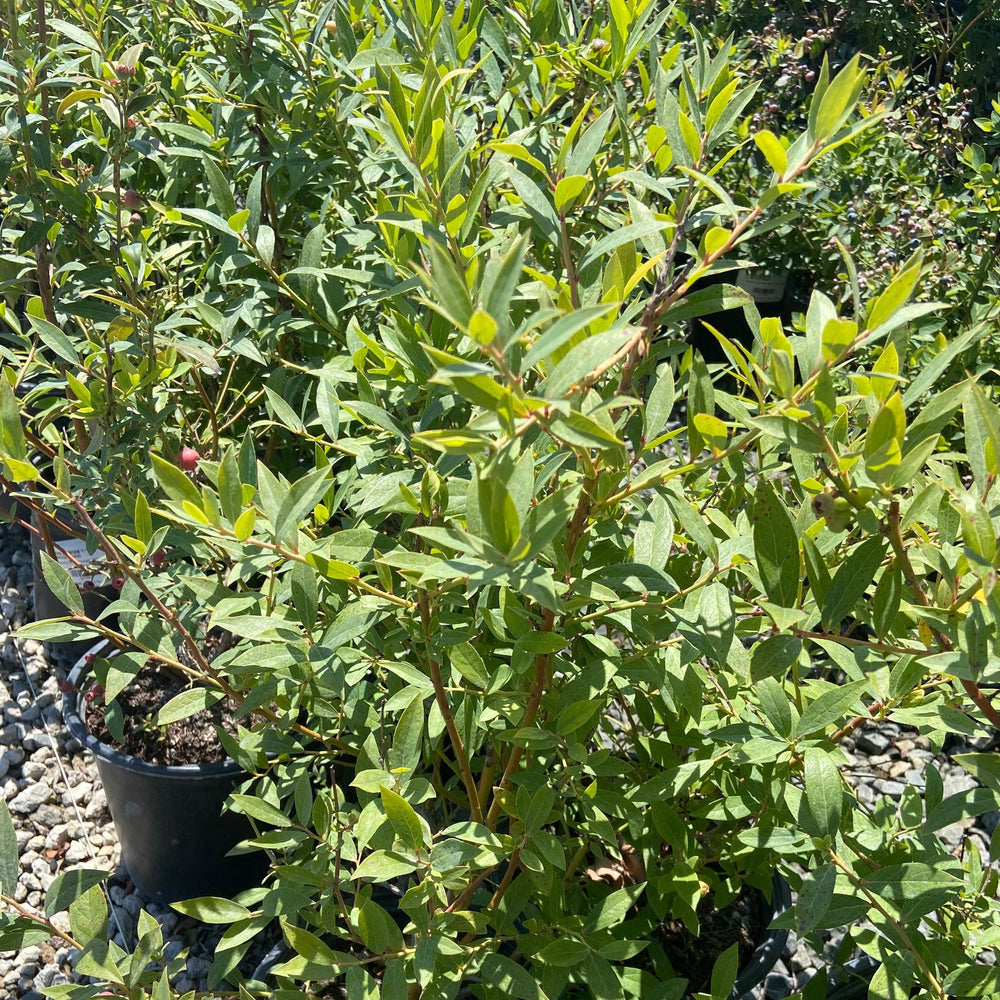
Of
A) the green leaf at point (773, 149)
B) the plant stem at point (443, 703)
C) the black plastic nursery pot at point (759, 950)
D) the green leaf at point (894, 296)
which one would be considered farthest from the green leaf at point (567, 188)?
the black plastic nursery pot at point (759, 950)

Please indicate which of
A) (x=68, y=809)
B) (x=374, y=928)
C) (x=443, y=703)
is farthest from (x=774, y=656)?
(x=68, y=809)

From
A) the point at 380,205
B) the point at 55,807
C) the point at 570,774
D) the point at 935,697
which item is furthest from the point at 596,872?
the point at 55,807

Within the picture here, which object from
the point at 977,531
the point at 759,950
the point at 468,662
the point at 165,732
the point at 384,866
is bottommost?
the point at 165,732

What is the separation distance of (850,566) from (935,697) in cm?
28

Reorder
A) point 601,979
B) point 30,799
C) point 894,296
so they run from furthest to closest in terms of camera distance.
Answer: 1. point 30,799
2. point 601,979
3. point 894,296

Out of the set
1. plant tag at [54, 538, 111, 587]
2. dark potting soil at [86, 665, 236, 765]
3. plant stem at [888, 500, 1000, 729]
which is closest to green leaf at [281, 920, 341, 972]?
plant stem at [888, 500, 1000, 729]

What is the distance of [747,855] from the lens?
44.6 inches

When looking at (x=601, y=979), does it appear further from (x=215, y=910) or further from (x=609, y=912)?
(x=215, y=910)

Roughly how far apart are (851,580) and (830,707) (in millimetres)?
147

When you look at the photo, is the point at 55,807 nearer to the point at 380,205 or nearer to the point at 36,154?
the point at 36,154

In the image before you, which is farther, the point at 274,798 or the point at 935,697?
the point at 274,798

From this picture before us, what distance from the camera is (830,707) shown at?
34.2 inches

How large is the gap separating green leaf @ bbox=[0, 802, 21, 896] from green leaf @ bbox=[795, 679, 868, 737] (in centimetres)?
72

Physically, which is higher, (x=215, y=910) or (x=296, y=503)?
(x=296, y=503)
